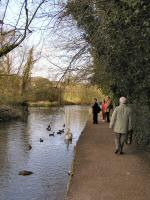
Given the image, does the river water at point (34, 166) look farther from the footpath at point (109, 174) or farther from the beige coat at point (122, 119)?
the beige coat at point (122, 119)

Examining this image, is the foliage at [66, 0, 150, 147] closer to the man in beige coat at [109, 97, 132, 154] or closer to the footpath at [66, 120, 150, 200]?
the man in beige coat at [109, 97, 132, 154]

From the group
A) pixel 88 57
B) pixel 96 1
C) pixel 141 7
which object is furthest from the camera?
pixel 88 57

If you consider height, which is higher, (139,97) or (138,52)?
(138,52)

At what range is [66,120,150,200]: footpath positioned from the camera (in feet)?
33.1

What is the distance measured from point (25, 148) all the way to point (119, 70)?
10.1 metres

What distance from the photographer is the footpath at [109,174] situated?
10078mm

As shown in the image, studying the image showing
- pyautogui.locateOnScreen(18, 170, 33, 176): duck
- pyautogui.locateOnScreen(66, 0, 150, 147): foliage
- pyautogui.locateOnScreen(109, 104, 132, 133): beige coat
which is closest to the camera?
pyautogui.locateOnScreen(66, 0, 150, 147): foliage

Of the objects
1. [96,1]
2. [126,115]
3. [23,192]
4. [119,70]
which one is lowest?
[23,192]

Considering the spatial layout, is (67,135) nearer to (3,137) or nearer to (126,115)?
(3,137)

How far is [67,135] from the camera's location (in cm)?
2827

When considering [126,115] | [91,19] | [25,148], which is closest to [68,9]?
[91,19]

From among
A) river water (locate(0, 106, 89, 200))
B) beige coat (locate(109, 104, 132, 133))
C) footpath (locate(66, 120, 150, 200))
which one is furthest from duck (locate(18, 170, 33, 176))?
beige coat (locate(109, 104, 132, 133))

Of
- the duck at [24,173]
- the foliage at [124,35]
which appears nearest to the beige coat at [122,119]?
the foliage at [124,35]

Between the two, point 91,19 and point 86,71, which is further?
point 86,71
